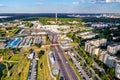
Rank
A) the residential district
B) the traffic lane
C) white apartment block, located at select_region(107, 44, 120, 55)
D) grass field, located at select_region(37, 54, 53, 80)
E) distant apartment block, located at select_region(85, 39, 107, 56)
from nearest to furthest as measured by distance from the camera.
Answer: grass field, located at select_region(37, 54, 53, 80)
the traffic lane
the residential district
distant apartment block, located at select_region(85, 39, 107, 56)
white apartment block, located at select_region(107, 44, 120, 55)

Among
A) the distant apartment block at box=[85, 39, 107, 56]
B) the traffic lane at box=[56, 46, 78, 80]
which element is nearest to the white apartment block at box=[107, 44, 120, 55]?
the distant apartment block at box=[85, 39, 107, 56]

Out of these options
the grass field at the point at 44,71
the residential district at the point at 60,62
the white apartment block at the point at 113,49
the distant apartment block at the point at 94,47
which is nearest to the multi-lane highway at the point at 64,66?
the residential district at the point at 60,62

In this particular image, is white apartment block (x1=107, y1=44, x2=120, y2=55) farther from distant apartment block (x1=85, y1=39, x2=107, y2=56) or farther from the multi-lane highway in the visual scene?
the multi-lane highway

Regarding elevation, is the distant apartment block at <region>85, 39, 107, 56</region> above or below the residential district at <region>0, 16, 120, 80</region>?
above

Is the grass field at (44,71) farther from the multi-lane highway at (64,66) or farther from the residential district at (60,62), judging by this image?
the multi-lane highway at (64,66)

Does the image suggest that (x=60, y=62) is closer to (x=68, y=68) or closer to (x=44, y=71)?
(x=68, y=68)

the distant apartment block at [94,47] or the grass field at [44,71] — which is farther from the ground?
the distant apartment block at [94,47]

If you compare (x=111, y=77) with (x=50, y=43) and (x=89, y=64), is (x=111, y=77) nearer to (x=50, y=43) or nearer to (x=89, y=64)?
A: (x=89, y=64)

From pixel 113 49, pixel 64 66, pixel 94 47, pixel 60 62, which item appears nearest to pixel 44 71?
pixel 64 66

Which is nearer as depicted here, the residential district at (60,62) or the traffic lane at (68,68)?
the traffic lane at (68,68)

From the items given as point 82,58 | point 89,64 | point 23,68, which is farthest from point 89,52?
point 23,68

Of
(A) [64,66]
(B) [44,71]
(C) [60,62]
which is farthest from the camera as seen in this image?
(C) [60,62]
